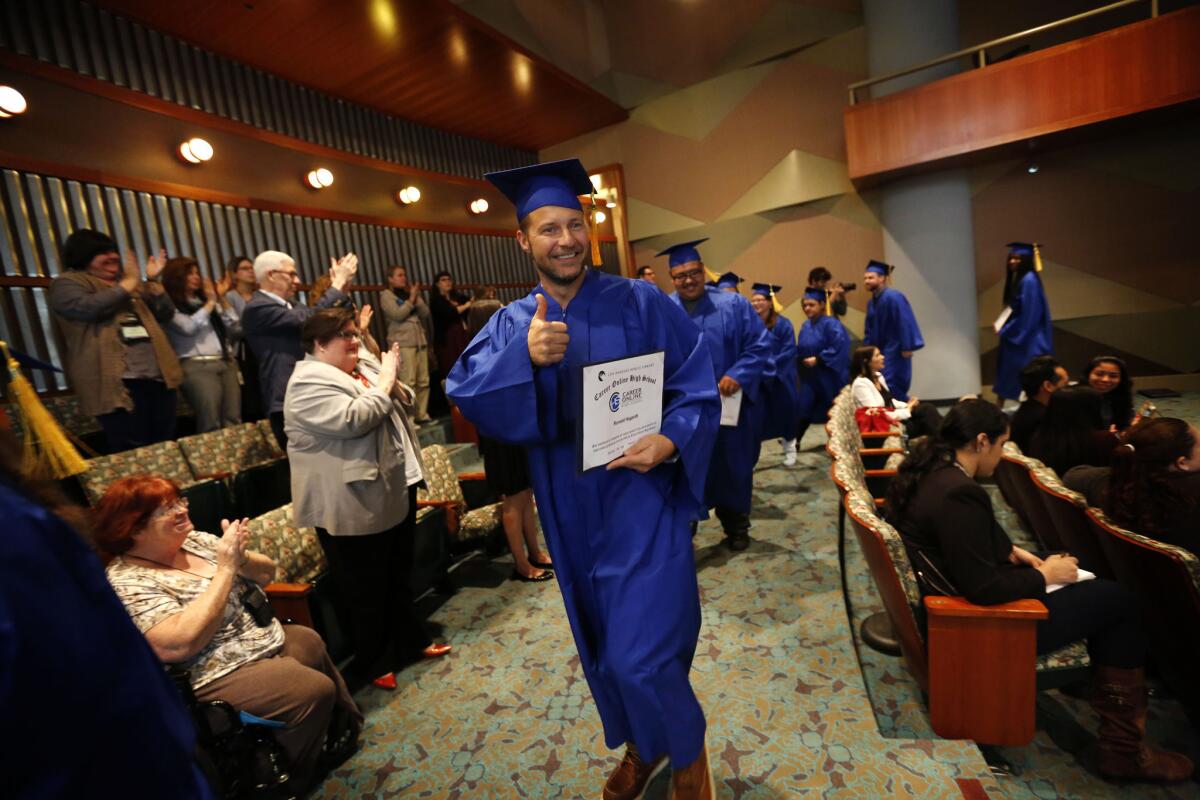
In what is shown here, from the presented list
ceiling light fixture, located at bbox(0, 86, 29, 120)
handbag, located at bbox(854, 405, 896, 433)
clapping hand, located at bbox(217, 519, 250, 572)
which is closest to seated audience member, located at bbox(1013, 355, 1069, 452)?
handbag, located at bbox(854, 405, 896, 433)

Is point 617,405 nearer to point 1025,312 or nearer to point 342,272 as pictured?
point 342,272

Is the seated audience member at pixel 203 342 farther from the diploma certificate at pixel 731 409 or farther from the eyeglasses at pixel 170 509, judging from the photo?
the diploma certificate at pixel 731 409

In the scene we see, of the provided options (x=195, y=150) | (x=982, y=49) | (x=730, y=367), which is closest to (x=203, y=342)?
(x=195, y=150)

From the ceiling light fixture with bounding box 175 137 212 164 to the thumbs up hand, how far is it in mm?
5573

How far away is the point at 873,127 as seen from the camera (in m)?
6.64

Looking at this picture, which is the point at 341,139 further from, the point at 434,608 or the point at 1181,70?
the point at 1181,70

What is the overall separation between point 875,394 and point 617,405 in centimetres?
358

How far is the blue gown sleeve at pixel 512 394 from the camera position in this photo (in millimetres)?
1377

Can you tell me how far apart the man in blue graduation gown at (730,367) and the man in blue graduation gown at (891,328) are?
2.72 m

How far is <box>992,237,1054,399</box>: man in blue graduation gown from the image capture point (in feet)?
17.7

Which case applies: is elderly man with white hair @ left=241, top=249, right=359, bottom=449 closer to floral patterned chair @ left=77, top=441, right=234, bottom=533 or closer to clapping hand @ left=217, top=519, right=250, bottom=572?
floral patterned chair @ left=77, top=441, right=234, bottom=533

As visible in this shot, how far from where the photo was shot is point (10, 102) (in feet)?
13.3

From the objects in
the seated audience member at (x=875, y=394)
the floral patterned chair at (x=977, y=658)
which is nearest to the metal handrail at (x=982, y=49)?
the seated audience member at (x=875, y=394)

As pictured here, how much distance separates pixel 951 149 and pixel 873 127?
865 mm
